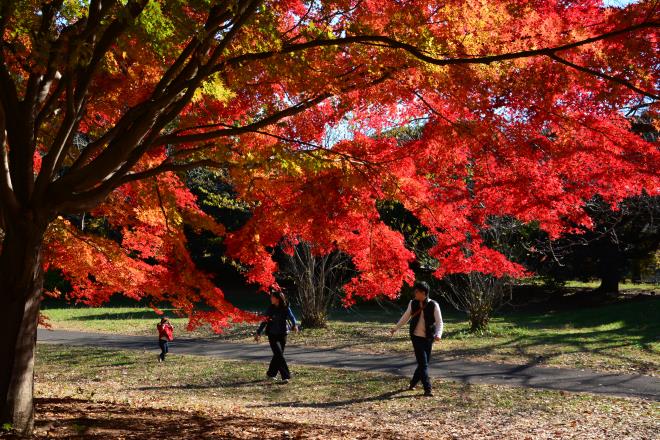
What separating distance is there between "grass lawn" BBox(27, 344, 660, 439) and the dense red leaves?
4.87ft

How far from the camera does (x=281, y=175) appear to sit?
6887 millimetres

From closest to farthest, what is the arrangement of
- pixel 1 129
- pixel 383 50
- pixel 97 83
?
pixel 1 129, pixel 383 50, pixel 97 83

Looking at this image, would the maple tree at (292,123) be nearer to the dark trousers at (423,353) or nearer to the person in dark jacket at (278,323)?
the person in dark jacket at (278,323)

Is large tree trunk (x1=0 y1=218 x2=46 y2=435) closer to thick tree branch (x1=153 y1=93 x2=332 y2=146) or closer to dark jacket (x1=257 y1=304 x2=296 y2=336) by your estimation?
thick tree branch (x1=153 y1=93 x2=332 y2=146)

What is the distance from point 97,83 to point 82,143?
1963 centimetres

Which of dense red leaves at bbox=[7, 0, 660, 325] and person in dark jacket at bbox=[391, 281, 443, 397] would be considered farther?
person in dark jacket at bbox=[391, 281, 443, 397]

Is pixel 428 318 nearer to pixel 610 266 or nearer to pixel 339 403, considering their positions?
pixel 339 403

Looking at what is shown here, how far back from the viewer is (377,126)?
346 inches

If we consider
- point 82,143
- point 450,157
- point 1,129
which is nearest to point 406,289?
point 82,143

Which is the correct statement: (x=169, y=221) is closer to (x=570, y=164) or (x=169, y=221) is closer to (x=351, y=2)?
(x=351, y=2)

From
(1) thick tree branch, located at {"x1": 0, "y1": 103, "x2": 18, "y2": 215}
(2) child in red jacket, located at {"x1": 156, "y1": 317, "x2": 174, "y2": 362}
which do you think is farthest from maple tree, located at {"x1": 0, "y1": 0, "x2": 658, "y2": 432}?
(2) child in red jacket, located at {"x1": 156, "y1": 317, "x2": 174, "y2": 362}

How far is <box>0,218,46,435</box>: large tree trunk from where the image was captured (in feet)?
16.3

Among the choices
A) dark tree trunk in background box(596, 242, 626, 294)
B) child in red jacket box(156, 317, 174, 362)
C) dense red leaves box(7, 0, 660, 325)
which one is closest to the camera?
dense red leaves box(7, 0, 660, 325)

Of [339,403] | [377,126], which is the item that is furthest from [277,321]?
[377,126]
